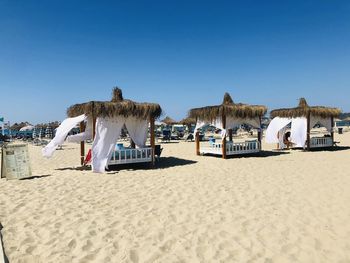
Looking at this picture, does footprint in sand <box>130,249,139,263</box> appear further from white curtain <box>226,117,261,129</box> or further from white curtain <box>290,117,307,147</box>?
white curtain <box>290,117,307,147</box>

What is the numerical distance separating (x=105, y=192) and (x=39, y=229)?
273 centimetres

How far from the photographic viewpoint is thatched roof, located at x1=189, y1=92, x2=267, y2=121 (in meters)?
14.6

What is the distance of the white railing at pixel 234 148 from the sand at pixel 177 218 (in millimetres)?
5374

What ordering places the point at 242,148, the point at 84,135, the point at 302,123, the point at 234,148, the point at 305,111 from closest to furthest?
the point at 84,135
the point at 234,148
the point at 242,148
the point at 305,111
the point at 302,123

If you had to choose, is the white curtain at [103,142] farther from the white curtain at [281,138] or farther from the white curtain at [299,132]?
the white curtain at [281,138]

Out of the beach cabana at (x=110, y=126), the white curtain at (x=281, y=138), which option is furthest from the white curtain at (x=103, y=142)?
the white curtain at (x=281, y=138)

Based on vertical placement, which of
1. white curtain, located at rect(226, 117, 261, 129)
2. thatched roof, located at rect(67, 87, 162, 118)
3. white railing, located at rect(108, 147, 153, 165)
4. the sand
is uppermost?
thatched roof, located at rect(67, 87, 162, 118)

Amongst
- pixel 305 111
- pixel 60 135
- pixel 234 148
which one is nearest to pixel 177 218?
pixel 60 135

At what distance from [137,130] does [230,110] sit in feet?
16.2

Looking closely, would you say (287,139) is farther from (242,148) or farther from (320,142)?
(242,148)

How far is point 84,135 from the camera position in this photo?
39.3 ft

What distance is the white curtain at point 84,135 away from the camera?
1177cm

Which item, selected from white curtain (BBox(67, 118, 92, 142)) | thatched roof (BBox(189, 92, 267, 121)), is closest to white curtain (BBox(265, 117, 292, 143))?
thatched roof (BBox(189, 92, 267, 121))

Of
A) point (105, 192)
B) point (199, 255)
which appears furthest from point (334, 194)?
point (105, 192)
